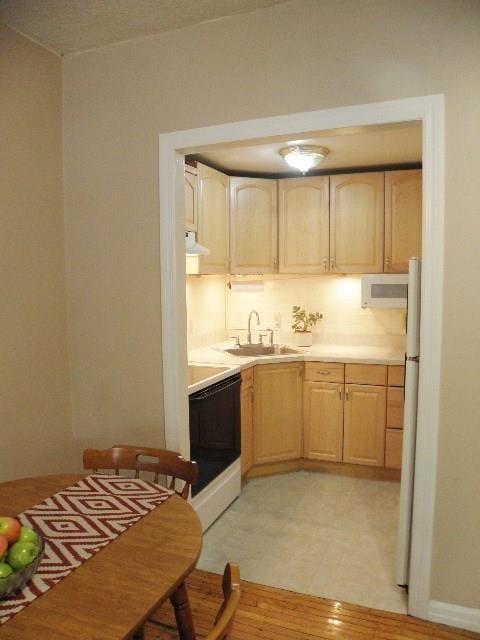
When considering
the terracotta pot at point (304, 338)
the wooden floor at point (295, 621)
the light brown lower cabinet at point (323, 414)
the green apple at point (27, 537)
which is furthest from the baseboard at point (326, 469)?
the green apple at point (27, 537)

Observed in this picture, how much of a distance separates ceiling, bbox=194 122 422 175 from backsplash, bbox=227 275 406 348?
3.34ft

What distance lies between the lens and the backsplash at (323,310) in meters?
4.30

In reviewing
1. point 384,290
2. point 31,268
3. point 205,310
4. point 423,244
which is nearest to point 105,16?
point 31,268

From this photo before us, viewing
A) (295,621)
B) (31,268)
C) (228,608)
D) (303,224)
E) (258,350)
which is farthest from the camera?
(258,350)

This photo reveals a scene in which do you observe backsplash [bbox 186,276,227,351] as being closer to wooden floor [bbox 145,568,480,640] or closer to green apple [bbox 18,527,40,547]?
wooden floor [bbox 145,568,480,640]

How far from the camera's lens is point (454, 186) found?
1968 millimetres

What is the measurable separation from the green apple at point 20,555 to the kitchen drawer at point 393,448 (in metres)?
3.05

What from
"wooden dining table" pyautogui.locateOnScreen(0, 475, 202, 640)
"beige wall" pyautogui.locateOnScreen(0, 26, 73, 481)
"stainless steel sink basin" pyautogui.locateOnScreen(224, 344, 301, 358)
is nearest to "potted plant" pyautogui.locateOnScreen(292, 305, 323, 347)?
"stainless steel sink basin" pyautogui.locateOnScreen(224, 344, 301, 358)

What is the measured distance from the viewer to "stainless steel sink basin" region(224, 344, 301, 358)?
13.6ft

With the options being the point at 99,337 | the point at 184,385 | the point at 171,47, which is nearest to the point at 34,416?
the point at 99,337

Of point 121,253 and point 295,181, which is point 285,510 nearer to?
point 121,253

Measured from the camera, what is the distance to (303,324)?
4.49 meters

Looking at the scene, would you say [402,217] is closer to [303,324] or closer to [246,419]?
[303,324]

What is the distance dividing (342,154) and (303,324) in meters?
1.55
